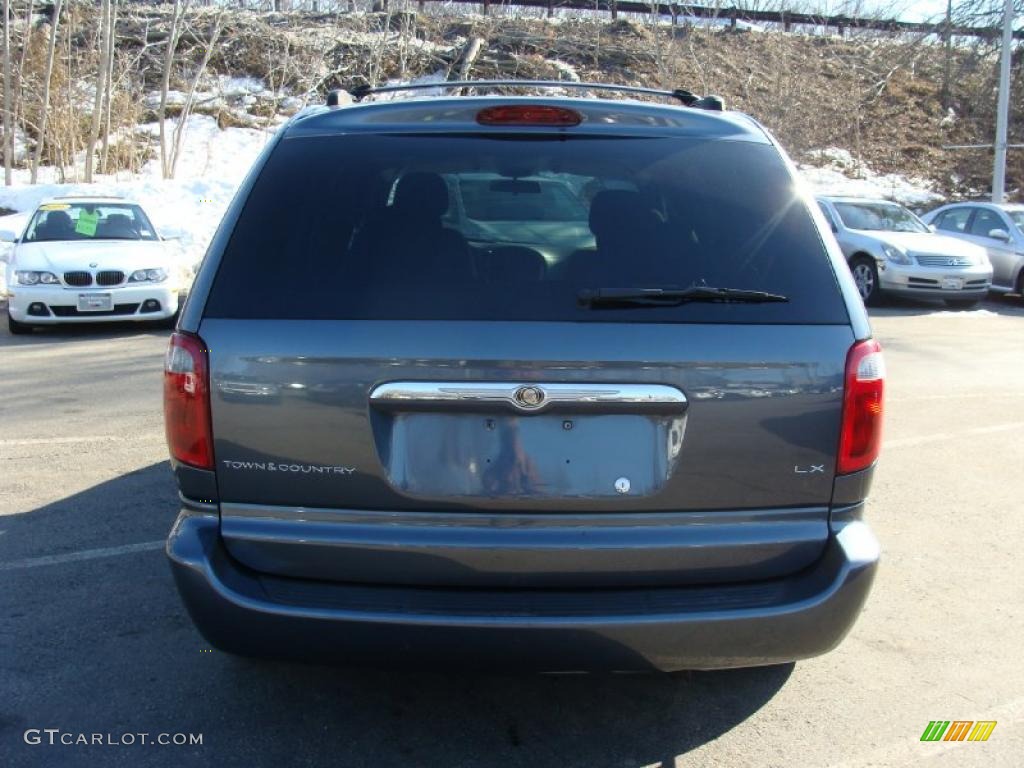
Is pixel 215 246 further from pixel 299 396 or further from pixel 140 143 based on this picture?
pixel 140 143

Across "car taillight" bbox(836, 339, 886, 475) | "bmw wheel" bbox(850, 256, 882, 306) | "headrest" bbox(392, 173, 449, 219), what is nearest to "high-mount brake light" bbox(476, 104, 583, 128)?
"headrest" bbox(392, 173, 449, 219)

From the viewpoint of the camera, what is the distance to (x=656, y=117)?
301 cm

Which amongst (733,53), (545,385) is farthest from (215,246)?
(733,53)

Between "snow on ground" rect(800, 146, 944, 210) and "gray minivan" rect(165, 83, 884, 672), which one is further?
"snow on ground" rect(800, 146, 944, 210)

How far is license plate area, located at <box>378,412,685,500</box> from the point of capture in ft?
8.26

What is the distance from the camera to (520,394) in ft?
8.13

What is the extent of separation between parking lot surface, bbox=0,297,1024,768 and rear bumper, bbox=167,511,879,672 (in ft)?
1.57

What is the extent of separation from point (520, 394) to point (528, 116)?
951 mm

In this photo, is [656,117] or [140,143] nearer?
[656,117]

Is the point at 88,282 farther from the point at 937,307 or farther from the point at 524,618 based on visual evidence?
the point at 937,307

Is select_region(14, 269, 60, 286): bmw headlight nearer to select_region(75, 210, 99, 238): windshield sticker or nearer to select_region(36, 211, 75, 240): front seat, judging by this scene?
select_region(36, 211, 75, 240): front seat

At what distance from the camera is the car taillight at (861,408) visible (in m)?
2.59

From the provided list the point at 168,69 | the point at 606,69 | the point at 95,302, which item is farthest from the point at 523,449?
the point at 606,69

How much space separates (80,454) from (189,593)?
3.89 meters
